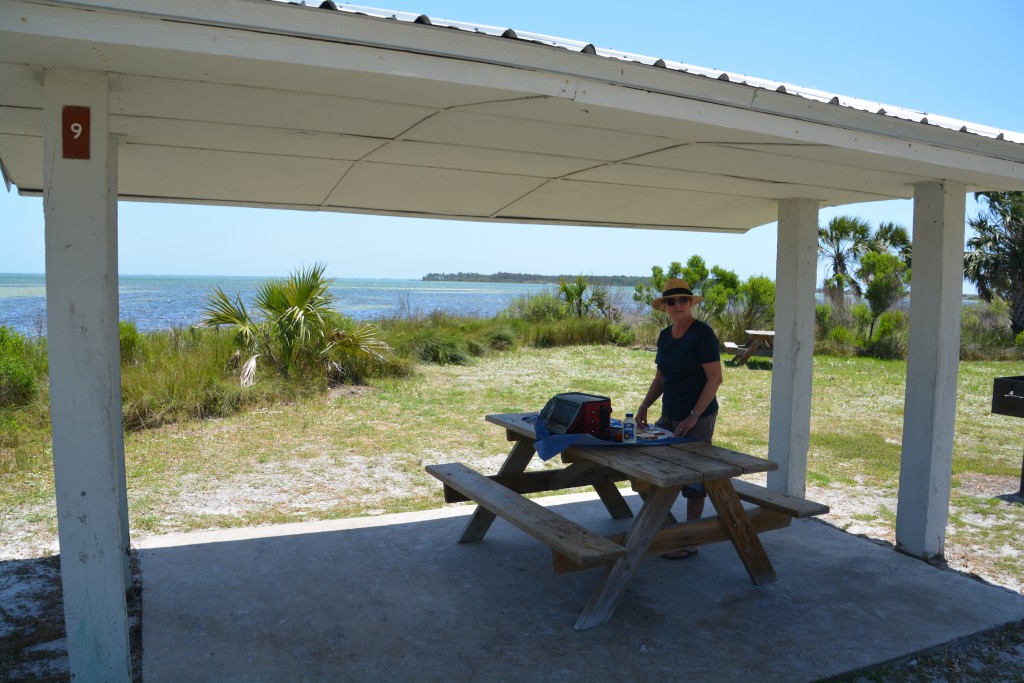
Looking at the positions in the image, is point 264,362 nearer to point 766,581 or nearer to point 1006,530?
point 766,581

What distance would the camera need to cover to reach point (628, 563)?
3832mm

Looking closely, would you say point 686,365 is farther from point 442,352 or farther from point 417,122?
point 442,352

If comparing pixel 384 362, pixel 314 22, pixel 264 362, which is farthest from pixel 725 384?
pixel 314 22

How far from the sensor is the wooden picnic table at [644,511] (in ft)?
11.7

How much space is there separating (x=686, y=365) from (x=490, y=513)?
1546 mm

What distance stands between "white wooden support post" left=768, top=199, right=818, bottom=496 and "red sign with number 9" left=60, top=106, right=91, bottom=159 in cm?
448

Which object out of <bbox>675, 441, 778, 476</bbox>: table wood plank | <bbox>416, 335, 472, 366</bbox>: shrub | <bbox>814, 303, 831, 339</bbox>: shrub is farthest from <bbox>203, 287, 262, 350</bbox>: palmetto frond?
<bbox>814, 303, 831, 339</bbox>: shrub

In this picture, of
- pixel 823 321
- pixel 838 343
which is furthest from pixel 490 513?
pixel 823 321

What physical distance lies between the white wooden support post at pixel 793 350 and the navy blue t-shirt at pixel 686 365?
1222 mm

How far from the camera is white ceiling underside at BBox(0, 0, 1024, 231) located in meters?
2.35

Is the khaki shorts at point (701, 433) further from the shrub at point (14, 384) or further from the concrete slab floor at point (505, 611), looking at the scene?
the shrub at point (14, 384)

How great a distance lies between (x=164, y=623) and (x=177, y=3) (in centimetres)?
288

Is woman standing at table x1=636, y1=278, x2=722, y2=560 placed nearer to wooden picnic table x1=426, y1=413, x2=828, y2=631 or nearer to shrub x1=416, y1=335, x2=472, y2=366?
wooden picnic table x1=426, y1=413, x2=828, y2=631

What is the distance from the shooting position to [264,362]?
10.8m
